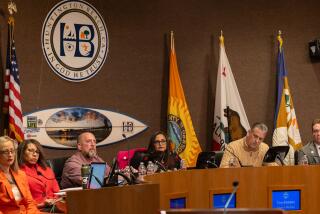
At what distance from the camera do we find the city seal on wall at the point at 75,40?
280 inches

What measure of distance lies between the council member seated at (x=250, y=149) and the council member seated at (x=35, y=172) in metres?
1.84

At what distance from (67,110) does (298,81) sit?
137 inches

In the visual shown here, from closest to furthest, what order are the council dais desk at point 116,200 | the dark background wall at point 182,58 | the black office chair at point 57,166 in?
1. the council dais desk at point 116,200
2. the black office chair at point 57,166
3. the dark background wall at point 182,58

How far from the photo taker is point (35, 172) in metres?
5.44

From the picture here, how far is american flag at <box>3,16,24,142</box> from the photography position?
6.47 metres

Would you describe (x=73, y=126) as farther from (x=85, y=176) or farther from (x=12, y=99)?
(x=85, y=176)

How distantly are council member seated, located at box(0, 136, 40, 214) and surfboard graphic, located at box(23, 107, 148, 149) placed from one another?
209 centimetres

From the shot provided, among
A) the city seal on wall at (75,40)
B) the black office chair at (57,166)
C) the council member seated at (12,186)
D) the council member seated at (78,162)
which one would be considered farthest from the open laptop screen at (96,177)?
the city seal on wall at (75,40)

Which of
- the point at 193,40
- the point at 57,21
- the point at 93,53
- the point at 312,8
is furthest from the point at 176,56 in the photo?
the point at 312,8

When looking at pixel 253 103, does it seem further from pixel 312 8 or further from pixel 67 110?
pixel 67 110

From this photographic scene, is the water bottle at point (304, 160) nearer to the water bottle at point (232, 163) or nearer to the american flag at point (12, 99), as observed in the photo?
the water bottle at point (232, 163)

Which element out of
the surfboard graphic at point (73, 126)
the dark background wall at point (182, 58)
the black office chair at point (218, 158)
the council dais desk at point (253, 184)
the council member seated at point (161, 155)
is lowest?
the council dais desk at point (253, 184)

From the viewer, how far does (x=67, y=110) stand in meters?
7.18

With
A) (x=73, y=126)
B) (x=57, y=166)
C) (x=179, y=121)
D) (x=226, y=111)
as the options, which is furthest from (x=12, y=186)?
(x=226, y=111)
